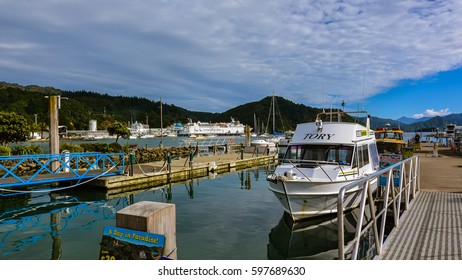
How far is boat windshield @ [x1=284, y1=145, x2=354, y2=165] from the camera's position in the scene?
12.2 metres

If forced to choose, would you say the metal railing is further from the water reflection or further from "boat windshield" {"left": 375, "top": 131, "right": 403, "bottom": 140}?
"boat windshield" {"left": 375, "top": 131, "right": 403, "bottom": 140}

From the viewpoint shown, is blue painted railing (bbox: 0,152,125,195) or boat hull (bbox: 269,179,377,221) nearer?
boat hull (bbox: 269,179,377,221)

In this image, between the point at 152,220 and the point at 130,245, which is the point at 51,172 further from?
the point at 152,220

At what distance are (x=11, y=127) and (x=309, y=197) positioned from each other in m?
32.3

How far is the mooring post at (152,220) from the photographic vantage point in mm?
3570

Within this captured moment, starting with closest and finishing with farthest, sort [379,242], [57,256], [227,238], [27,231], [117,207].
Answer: [379,242] → [57,256] → [227,238] → [27,231] → [117,207]

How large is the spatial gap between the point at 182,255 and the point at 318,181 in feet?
16.1

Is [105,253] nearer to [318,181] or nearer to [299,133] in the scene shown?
[318,181]

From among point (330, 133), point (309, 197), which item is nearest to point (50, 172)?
point (309, 197)

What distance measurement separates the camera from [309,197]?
422 inches

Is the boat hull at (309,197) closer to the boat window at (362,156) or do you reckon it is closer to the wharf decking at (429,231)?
the boat window at (362,156)

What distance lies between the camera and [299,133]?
13.4 meters

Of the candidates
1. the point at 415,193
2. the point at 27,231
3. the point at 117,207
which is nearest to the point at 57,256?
the point at 27,231

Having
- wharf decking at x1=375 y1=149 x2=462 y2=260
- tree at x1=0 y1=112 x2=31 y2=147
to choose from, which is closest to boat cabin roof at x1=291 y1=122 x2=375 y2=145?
wharf decking at x1=375 y1=149 x2=462 y2=260
